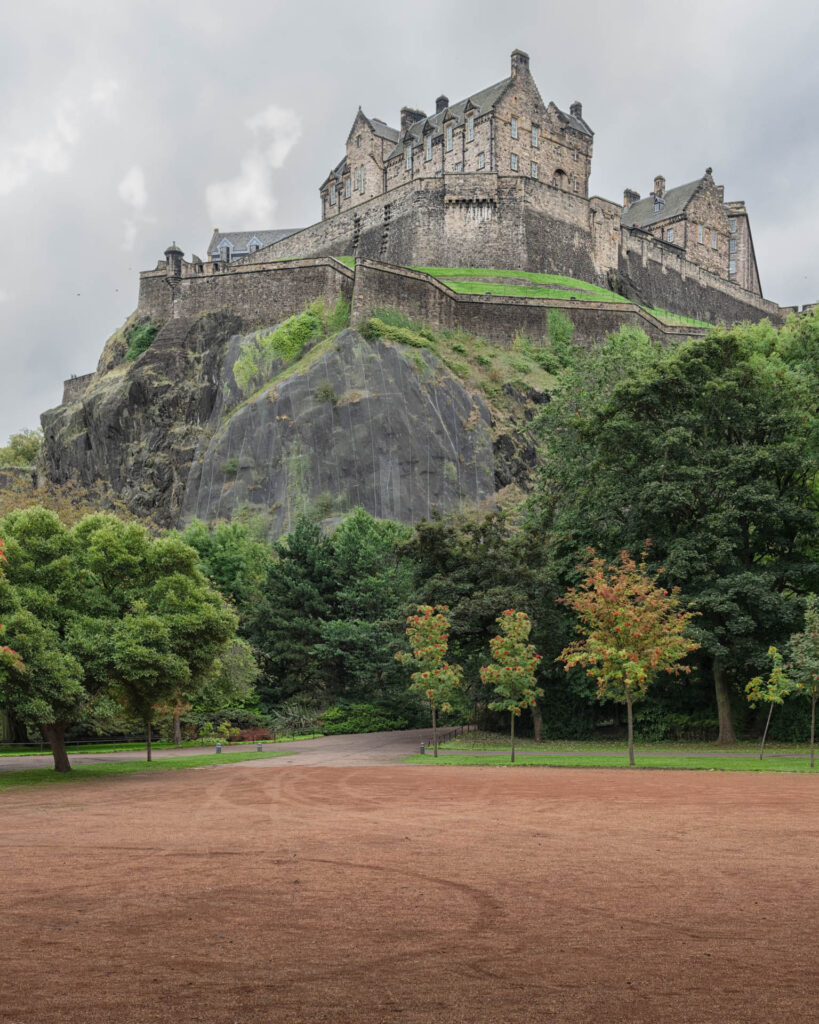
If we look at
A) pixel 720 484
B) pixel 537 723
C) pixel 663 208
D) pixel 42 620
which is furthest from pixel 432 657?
pixel 663 208

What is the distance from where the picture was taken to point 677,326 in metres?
77.0

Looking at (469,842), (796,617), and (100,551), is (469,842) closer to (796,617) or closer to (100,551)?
(100,551)

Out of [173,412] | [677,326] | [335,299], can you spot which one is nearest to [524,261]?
[677,326]

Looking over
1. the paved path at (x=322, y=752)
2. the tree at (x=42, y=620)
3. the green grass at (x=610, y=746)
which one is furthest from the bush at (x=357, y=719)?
the tree at (x=42, y=620)

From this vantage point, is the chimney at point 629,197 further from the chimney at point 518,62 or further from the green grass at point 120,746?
the green grass at point 120,746

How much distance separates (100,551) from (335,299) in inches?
1721

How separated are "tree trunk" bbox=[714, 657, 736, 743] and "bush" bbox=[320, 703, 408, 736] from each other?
17290 millimetres

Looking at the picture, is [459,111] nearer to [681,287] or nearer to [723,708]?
[681,287]

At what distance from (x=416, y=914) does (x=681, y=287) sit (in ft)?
299

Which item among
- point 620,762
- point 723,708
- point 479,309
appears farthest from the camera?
point 479,309

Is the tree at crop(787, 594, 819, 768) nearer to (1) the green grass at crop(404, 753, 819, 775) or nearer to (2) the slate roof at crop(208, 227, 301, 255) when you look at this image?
(1) the green grass at crop(404, 753, 819, 775)

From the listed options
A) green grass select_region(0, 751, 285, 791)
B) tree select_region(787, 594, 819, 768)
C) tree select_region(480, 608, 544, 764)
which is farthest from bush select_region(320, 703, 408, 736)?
tree select_region(787, 594, 819, 768)

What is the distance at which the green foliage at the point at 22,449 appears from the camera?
9662cm

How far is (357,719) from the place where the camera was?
4578cm
